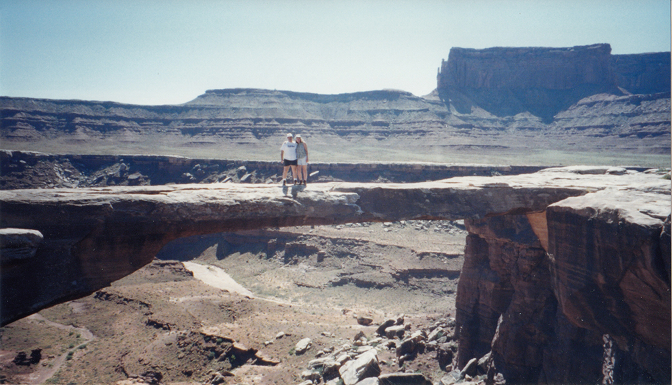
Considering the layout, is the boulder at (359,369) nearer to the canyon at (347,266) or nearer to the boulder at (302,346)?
the canyon at (347,266)

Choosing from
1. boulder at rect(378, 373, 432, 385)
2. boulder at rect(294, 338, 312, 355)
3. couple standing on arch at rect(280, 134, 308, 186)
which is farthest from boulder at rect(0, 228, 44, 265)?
boulder at rect(294, 338, 312, 355)

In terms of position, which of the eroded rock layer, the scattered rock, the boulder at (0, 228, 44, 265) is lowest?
the scattered rock

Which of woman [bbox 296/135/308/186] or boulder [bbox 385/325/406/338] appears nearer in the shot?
woman [bbox 296/135/308/186]

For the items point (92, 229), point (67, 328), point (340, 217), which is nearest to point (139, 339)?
point (67, 328)

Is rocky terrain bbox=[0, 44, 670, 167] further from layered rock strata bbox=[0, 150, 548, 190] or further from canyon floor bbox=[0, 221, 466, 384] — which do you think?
canyon floor bbox=[0, 221, 466, 384]

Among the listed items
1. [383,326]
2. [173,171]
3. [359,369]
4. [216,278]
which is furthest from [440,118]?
[359,369]

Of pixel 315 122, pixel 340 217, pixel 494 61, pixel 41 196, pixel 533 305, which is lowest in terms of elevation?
pixel 533 305

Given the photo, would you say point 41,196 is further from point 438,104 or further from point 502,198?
point 438,104
